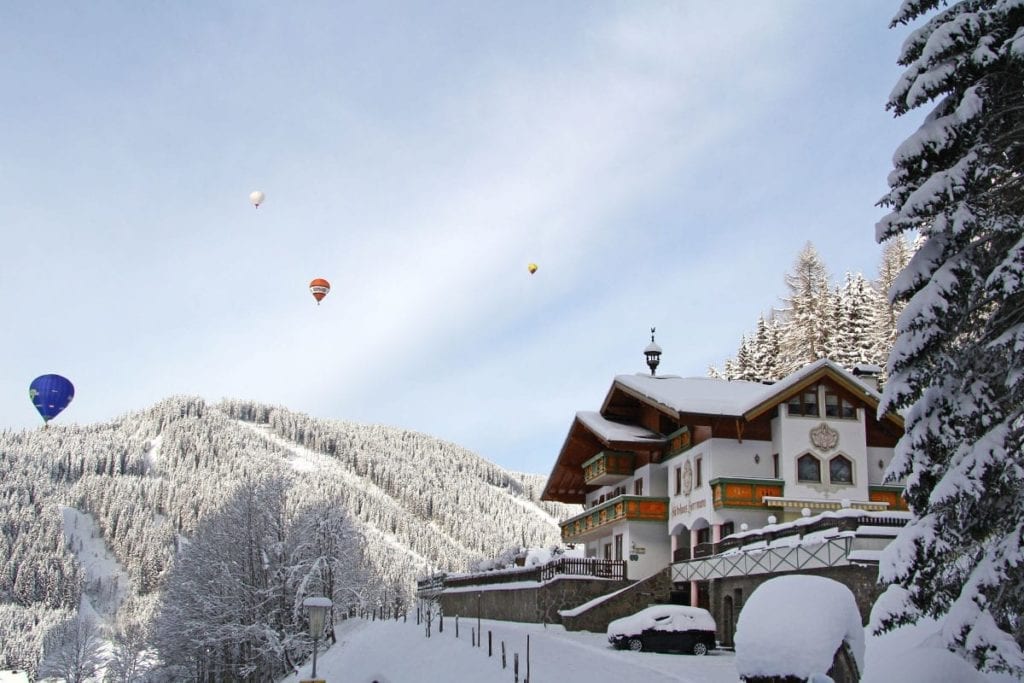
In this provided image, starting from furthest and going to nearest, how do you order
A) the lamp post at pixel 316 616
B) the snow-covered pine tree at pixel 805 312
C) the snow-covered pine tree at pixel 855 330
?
the snow-covered pine tree at pixel 805 312, the snow-covered pine tree at pixel 855 330, the lamp post at pixel 316 616

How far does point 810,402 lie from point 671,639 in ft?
49.2

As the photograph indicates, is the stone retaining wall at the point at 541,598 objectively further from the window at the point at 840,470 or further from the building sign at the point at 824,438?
the building sign at the point at 824,438

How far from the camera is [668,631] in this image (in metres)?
28.6

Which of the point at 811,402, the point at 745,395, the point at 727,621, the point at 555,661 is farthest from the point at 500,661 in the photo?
the point at 745,395

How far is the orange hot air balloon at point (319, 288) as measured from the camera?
57250mm

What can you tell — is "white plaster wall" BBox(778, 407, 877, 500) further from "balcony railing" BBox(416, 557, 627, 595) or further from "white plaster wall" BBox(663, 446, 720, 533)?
"balcony railing" BBox(416, 557, 627, 595)

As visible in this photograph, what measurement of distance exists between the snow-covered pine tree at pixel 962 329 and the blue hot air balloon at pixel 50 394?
4953 cm

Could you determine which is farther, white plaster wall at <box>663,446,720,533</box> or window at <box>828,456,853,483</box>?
white plaster wall at <box>663,446,720,533</box>

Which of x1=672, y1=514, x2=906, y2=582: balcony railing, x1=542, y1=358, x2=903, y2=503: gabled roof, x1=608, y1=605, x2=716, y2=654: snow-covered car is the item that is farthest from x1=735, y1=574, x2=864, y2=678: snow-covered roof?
x1=542, y1=358, x2=903, y2=503: gabled roof

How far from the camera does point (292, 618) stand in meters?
60.0

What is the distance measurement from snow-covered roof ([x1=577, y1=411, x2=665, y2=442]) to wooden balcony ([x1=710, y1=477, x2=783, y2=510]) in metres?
6.95

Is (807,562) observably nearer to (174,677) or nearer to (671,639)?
(671,639)

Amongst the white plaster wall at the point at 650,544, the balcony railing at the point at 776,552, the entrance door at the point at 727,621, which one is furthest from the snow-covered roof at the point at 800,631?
the white plaster wall at the point at 650,544

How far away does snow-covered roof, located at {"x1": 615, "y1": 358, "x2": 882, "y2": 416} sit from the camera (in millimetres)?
38844
